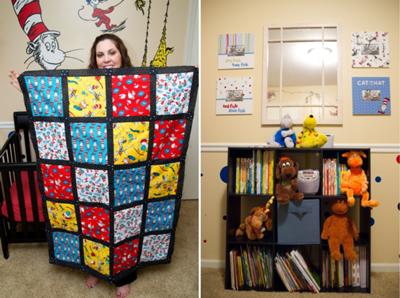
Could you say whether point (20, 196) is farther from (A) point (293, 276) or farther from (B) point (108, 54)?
(A) point (293, 276)

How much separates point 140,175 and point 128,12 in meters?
0.88

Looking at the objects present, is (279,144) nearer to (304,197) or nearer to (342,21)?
(304,197)

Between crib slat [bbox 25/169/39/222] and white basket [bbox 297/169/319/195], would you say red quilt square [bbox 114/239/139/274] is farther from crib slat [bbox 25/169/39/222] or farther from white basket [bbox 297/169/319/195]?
→ white basket [bbox 297/169/319/195]

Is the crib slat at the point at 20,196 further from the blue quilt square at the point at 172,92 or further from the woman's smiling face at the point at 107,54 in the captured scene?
the blue quilt square at the point at 172,92

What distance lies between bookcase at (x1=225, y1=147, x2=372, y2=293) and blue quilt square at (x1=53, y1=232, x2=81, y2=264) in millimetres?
777

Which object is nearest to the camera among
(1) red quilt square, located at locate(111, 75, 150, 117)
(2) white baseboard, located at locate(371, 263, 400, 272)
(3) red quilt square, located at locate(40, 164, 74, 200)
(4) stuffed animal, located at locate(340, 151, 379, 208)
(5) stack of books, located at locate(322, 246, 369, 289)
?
(1) red quilt square, located at locate(111, 75, 150, 117)

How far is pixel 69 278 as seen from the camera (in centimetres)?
160

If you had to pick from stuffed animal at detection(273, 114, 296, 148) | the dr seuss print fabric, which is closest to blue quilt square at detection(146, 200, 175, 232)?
the dr seuss print fabric

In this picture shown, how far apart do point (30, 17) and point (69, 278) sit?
1.34 metres

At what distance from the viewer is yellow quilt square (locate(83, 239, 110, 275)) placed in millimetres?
1442

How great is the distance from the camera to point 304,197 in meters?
1.75

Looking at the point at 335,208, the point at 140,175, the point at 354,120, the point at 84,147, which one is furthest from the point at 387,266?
the point at 84,147

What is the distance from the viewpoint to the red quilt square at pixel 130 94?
4.07 feet

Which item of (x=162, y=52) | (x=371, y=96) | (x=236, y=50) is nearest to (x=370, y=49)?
(x=371, y=96)
